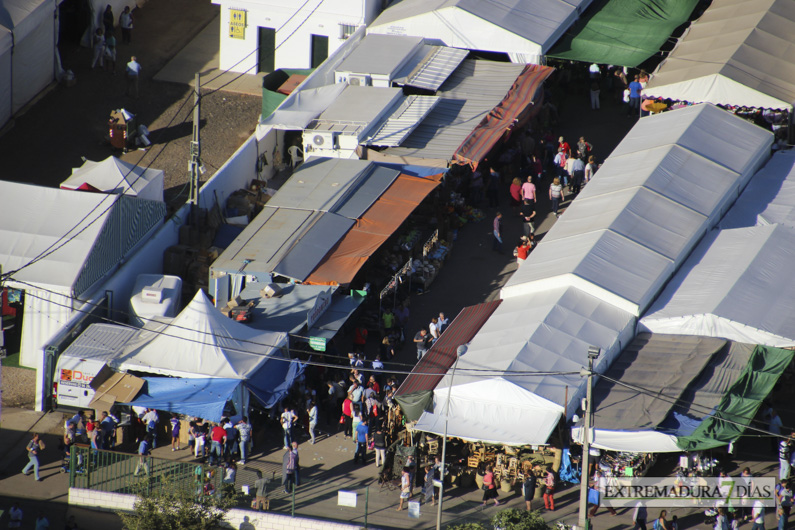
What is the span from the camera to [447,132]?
38.0m

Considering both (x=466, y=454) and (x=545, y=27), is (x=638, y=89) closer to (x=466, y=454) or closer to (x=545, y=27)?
(x=545, y=27)

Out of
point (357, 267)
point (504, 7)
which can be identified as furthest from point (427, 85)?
point (357, 267)

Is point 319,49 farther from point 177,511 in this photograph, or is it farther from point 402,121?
point 177,511

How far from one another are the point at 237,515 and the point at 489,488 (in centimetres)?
531

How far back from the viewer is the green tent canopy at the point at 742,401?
27.4m

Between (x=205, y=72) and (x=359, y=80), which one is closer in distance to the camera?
(x=359, y=80)

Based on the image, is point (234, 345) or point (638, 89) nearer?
point (234, 345)

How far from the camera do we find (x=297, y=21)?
138ft

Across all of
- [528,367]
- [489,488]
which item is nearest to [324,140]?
[528,367]

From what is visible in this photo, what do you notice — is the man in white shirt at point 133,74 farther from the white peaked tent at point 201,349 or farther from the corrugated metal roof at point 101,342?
the white peaked tent at point 201,349

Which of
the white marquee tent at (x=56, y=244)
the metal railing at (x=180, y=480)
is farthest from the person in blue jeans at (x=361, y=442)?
the white marquee tent at (x=56, y=244)

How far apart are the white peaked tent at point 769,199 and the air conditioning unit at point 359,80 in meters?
11.5

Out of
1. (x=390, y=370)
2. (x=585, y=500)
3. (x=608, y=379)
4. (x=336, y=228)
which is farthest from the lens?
(x=336, y=228)

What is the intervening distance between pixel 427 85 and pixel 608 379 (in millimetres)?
13894
